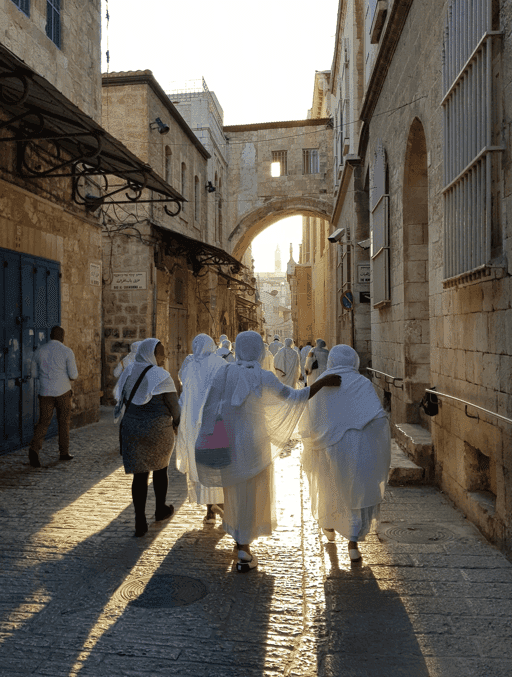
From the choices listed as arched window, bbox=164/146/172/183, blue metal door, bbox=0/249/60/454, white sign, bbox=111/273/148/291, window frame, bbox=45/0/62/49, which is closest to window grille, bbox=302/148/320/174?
arched window, bbox=164/146/172/183

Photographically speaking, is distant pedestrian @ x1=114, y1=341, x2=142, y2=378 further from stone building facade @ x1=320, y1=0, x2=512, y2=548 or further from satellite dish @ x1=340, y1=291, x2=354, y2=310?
satellite dish @ x1=340, y1=291, x2=354, y2=310

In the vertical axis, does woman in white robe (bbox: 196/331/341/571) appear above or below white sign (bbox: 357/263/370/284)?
below

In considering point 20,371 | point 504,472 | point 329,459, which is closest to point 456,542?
point 504,472

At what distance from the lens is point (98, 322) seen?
10930 mm

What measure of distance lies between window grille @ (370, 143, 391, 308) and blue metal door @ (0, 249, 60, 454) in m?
4.94

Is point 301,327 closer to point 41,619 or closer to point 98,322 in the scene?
point 98,322

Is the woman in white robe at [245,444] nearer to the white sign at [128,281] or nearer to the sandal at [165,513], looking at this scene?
the sandal at [165,513]

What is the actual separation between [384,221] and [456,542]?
5210mm

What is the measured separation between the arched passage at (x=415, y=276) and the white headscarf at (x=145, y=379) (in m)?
3.76

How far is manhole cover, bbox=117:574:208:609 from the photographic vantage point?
347 cm

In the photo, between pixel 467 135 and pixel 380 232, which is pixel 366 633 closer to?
pixel 467 135

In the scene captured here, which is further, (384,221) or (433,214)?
(384,221)

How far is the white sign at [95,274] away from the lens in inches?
418

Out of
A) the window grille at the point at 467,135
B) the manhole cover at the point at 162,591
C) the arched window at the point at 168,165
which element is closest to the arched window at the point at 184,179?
the arched window at the point at 168,165
